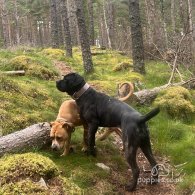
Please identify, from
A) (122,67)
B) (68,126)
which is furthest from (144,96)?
(122,67)

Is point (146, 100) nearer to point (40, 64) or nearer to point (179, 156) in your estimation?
point (179, 156)

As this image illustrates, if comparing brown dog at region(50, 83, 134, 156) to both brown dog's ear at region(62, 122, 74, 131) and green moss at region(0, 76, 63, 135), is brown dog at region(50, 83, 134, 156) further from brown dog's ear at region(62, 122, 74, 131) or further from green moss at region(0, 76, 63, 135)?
green moss at region(0, 76, 63, 135)

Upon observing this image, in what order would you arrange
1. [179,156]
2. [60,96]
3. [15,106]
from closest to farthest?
[179,156] < [15,106] < [60,96]

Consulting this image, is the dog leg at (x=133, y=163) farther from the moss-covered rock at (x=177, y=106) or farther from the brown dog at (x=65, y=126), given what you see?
the moss-covered rock at (x=177, y=106)

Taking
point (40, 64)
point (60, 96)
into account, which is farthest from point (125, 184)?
point (40, 64)

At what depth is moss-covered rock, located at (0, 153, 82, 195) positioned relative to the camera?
13.0 feet

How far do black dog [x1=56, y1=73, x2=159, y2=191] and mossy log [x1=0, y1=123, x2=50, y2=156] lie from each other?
2.36 ft

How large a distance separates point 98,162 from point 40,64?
19.4 feet

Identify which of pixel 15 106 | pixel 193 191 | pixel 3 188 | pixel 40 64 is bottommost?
pixel 193 191

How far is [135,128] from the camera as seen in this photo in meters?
5.27

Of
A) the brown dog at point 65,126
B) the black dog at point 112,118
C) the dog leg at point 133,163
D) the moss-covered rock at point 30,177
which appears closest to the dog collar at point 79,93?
the black dog at point 112,118

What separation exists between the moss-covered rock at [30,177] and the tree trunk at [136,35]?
8.68 m

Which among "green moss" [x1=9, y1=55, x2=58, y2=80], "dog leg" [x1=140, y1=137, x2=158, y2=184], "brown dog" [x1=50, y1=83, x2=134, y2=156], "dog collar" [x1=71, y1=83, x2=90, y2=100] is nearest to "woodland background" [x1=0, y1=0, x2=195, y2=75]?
"green moss" [x1=9, y1=55, x2=58, y2=80]

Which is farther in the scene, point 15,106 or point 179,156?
point 15,106
